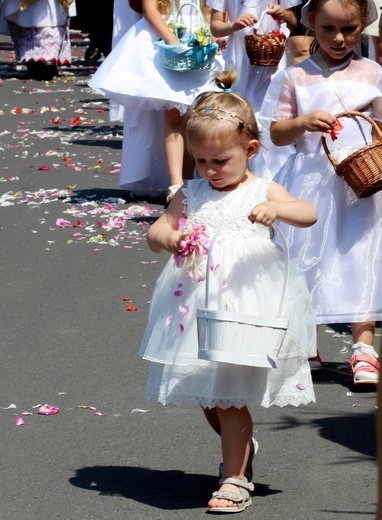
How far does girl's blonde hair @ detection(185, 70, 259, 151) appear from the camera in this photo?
3908 mm

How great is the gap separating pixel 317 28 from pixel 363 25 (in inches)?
7.9

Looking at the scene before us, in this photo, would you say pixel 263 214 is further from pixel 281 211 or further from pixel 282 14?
pixel 282 14

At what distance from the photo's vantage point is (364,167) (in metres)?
4.92

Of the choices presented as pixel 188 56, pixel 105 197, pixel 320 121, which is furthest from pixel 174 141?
pixel 320 121

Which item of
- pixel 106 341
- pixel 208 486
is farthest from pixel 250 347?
pixel 106 341

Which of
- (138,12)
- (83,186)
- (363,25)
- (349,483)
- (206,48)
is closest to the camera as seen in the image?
(349,483)

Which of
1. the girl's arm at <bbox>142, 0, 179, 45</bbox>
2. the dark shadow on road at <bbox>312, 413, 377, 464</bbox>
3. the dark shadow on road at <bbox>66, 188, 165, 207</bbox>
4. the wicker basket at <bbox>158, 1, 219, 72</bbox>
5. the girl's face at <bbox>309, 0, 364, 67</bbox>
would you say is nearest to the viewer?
the dark shadow on road at <bbox>312, 413, 377, 464</bbox>

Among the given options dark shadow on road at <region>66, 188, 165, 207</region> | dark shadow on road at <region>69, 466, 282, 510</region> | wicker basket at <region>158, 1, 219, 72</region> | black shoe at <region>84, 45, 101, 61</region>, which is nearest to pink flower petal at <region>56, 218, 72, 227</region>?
dark shadow on road at <region>66, 188, 165, 207</region>

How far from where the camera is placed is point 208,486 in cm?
416

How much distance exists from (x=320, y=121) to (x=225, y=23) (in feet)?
11.4

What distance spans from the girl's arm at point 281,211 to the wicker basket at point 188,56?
14.1 feet

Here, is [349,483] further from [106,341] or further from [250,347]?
[106,341]

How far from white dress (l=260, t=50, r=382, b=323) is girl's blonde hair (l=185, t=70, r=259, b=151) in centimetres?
124

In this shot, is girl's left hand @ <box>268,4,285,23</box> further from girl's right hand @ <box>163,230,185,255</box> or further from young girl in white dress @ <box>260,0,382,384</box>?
girl's right hand @ <box>163,230,185,255</box>
